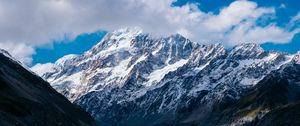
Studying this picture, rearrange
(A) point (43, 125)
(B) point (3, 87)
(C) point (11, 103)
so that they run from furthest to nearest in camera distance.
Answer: (B) point (3, 87), (A) point (43, 125), (C) point (11, 103)

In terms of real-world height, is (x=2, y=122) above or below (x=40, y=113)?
below

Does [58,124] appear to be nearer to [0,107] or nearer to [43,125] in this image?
[43,125]

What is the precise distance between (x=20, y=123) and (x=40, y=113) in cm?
3780

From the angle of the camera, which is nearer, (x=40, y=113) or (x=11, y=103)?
(x=11, y=103)

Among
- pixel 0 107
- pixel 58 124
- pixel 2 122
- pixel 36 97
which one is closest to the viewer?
pixel 2 122

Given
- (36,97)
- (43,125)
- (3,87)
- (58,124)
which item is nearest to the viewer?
(43,125)

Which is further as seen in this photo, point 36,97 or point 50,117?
point 36,97

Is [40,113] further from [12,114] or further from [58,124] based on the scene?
[12,114]

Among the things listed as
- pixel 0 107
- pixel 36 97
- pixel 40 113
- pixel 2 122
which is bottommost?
pixel 2 122

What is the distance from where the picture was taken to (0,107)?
397 feet

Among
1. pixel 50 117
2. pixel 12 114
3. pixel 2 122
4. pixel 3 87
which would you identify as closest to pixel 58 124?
pixel 50 117

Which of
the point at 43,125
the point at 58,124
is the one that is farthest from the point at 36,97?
the point at 43,125

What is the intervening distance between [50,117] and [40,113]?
794cm

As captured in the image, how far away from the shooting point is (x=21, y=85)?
649 feet
